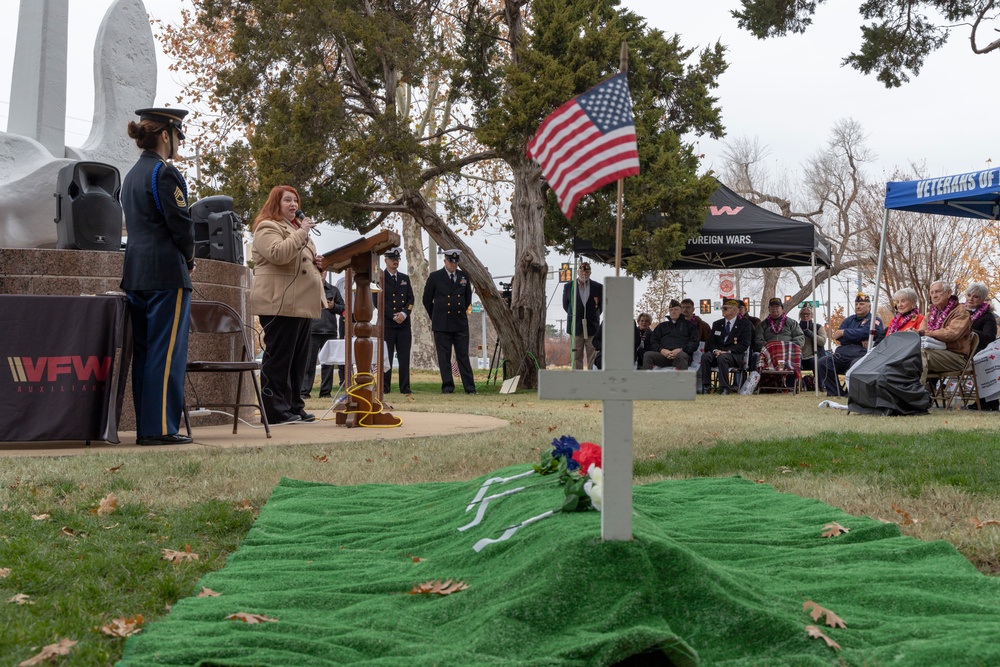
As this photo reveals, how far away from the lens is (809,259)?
702 inches

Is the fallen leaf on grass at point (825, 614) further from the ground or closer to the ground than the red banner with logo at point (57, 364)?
closer to the ground

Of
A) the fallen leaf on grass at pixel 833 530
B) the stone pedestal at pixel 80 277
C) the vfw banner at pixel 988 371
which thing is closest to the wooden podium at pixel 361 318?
the stone pedestal at pixel 80 277

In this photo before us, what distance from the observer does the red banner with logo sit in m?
6.83

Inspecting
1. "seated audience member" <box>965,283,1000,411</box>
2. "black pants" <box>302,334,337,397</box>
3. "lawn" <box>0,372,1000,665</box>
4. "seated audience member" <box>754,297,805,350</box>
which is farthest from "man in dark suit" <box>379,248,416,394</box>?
"seated audience member" <box>965,283,1000,411</box>

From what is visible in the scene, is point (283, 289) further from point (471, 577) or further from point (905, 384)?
point (905, 384)

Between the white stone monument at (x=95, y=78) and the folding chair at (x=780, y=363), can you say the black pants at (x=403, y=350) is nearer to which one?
the white stone monument at (x=95, y=78)

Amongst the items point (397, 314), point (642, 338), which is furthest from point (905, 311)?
point (642, 338)

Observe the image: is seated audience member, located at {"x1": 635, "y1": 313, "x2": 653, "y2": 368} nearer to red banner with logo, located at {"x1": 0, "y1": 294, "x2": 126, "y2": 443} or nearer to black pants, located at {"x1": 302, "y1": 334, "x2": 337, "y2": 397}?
black pants, located at {"x1": 302, "y1": 334, "x2": 337, "y2": 397}

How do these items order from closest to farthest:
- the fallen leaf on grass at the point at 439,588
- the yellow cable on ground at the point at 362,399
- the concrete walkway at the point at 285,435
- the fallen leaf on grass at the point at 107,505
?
the fallen leaf on grass at the point at 439,588, the fallen leaf on grass at the point at 107,505, the concrete walkway at the point at 285,435, the yellow cable on ground at the point at 362,399

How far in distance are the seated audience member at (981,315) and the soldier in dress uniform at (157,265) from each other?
9565mm

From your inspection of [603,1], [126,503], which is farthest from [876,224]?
[126,503]

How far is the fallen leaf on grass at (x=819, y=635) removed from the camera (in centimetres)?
253

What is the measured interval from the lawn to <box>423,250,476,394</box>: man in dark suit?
6.45 meters

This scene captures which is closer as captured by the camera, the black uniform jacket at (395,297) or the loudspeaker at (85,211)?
the loudspeaker at (85,211)
